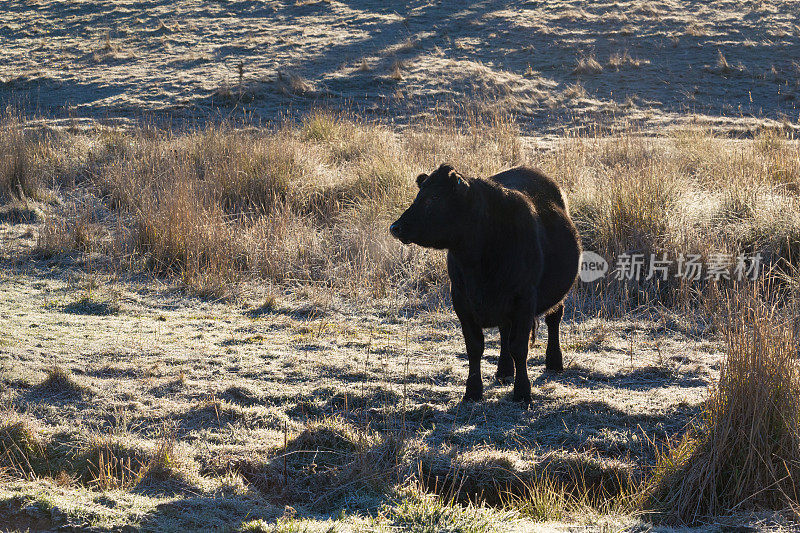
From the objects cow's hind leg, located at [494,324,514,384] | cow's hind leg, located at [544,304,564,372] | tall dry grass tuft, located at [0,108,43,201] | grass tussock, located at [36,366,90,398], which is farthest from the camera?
tall dry grass tuft, located at [0,108,43,201]

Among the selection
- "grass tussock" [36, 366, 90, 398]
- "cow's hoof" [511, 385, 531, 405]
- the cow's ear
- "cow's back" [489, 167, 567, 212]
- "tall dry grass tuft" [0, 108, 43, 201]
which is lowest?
"cow's hoof" [511, 385, 531, 405]

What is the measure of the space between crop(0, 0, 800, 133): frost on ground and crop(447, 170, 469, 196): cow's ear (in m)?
13.8

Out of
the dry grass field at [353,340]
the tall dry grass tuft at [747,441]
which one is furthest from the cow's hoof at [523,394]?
the tall dry grass tuft at [747,441]

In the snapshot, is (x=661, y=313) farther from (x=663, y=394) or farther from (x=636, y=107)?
(x=636, y=107)

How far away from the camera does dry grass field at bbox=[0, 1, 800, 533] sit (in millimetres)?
4539

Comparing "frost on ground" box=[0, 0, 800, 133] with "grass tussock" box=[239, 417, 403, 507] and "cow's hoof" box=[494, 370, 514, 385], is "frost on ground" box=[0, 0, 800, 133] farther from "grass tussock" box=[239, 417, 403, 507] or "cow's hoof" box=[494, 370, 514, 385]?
"grass tussock" box=[239, 417, 403, 507]

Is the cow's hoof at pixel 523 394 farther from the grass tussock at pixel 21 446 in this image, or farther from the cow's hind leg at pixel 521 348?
the grass tussock at pixel 21 446

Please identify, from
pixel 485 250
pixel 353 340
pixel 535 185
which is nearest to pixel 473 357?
pixel 485 250

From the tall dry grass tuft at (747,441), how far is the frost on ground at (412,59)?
14.2m

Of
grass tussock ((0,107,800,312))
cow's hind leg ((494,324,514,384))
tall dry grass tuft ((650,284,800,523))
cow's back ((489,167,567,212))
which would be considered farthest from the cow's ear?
grass tussock ((0,107,800,312))

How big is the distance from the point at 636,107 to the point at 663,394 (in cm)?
1733

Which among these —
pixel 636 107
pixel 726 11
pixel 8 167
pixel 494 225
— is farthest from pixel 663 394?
pixel 726 11

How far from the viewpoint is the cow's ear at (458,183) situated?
5.42m

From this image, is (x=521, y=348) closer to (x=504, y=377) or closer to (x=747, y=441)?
(x=504, y=377)
